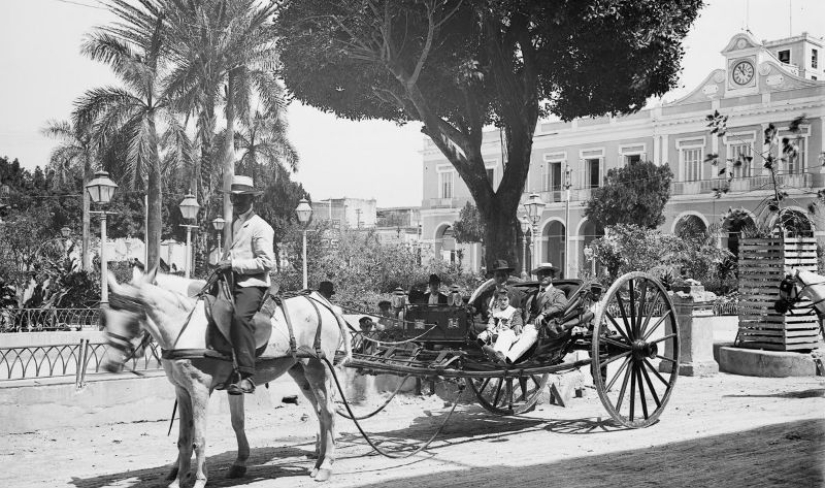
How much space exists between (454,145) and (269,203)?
26.1 ft

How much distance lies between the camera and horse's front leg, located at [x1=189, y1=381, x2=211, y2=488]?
642 cm

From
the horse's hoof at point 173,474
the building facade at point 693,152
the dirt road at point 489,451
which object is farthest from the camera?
the building facade at point 693,152

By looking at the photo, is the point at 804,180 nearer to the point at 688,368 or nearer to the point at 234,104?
the point at 688,368

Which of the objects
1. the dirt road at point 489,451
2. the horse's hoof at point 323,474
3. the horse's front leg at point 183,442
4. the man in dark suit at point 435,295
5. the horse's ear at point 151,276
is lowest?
the dirt road at point 489,451

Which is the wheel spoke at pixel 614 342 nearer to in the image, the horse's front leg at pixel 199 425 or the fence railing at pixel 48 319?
the horse's front leg at pixel 199 425

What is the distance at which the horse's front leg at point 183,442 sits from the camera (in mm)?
6625

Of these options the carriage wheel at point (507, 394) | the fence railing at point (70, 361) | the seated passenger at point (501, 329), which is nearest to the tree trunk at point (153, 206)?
the fence railing at point (70, 361)

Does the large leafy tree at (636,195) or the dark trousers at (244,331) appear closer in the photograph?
the dark trousers at (244,331)

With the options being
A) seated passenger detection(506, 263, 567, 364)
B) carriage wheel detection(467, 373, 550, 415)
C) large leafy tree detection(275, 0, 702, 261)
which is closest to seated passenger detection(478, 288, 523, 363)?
seated passenger detection(506, 263, 567, 364)

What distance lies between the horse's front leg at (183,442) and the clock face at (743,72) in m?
12.0

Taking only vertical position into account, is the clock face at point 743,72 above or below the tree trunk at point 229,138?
above

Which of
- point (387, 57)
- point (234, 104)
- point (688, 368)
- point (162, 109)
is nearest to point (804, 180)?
point (688, 368)

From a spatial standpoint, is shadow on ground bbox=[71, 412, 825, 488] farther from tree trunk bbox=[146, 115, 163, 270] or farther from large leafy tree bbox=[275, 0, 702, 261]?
large leafy tree bbox=[275, 0, 702, 261]

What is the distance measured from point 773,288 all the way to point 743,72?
4.79 m
